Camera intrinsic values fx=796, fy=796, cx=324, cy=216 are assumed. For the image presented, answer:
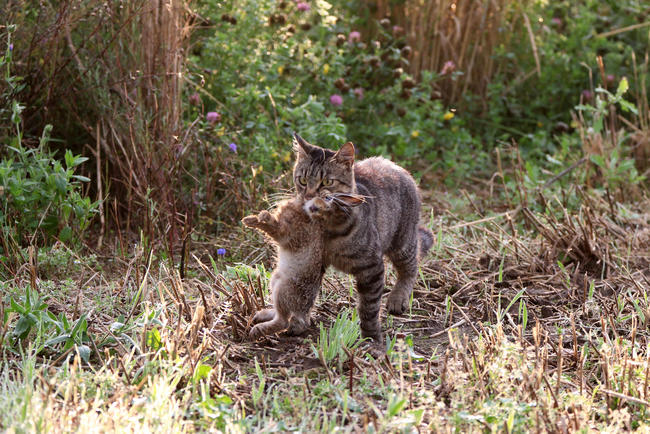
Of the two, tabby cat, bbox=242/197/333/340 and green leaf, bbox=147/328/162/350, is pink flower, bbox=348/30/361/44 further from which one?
green leaf, bbox=147/328/162/350

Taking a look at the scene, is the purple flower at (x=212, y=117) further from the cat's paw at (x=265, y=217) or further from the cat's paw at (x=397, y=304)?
the cat's paw at (x=265, y=217)

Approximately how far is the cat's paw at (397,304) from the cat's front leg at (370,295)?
0.48m

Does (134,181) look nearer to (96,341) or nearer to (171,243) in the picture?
(171,243)

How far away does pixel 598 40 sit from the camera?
7.96m

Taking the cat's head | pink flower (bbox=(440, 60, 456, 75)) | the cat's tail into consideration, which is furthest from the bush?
the cat's head

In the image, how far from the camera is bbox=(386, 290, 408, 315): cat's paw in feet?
13.9

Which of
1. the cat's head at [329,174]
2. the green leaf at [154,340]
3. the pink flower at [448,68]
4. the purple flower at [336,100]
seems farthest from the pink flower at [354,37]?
the green leaf at [154,340]

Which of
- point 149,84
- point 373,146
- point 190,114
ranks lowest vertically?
point 373,146

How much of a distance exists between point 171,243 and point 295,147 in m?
0.95

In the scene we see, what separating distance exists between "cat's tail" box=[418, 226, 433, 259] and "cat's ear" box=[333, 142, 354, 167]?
96cm

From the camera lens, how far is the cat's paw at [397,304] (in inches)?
167

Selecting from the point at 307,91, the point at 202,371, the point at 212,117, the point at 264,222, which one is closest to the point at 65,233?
the point at 212,117

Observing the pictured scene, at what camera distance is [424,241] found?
4.75 m

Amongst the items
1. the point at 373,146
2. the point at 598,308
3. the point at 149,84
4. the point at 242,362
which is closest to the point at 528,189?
the point at 373,146
